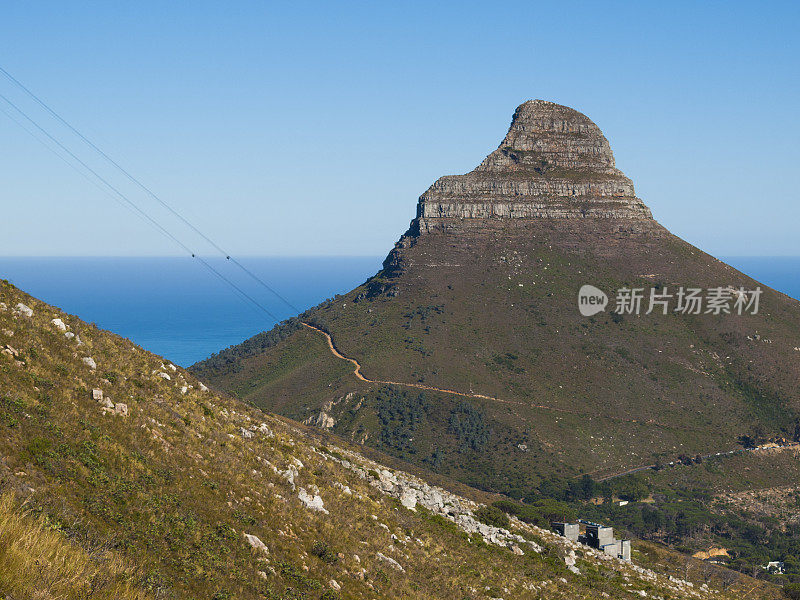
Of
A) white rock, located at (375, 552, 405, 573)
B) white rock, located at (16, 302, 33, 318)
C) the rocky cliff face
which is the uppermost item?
the rocky cliff face

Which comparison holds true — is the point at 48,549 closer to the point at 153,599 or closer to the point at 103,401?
the point at 153,599

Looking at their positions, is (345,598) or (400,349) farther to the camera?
(400,349)

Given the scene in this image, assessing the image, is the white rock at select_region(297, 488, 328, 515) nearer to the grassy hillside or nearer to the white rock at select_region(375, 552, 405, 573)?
the white rock at select_region(375, 552, 405, 573)

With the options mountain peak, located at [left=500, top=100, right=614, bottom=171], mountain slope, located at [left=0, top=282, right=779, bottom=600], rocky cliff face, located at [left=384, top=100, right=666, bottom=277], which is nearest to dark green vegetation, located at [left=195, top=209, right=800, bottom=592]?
rocky cliff face, located at [left=384, top=100, right=666, bottom=277]

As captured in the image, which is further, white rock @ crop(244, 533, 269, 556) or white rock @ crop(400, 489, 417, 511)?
white rock @ crop(400, 489, 417, 511)

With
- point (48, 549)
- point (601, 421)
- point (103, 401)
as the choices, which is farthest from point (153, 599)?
point (601, 421)

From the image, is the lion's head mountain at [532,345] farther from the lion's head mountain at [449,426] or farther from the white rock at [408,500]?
the white rock at [408,500]

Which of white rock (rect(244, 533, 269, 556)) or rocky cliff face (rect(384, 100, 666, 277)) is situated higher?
rocky cliff face (rect(384, 100, 666, 277))
